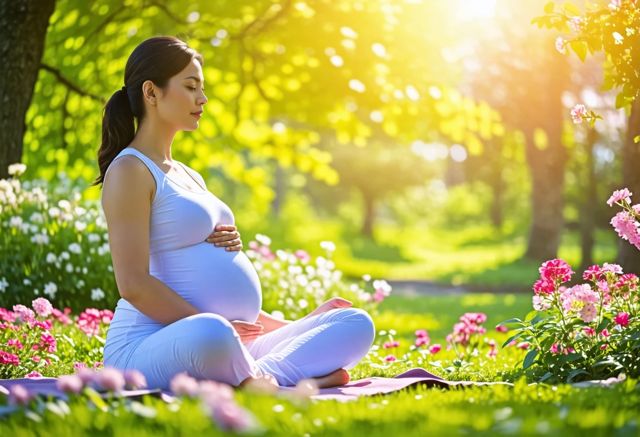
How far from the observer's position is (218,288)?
4.29 m

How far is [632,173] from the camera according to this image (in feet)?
28.5

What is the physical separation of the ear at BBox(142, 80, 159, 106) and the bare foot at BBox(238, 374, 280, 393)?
55.3 inches

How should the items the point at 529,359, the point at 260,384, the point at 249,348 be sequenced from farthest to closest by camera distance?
the point at 529,359, the point at 249,348, the point at 260,384

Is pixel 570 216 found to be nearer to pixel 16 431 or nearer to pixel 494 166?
pixel 494 166

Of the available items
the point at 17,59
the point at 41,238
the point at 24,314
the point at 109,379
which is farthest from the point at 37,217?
the point at 109,379

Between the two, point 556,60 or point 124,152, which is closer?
point 124,152

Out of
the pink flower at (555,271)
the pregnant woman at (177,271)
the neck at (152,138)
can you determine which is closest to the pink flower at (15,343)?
the pregnant woman at (177,271)

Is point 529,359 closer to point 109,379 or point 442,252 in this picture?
point 109,379

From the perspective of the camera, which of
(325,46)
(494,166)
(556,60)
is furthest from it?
(494,166)

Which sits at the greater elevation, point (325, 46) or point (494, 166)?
point (325, 46)

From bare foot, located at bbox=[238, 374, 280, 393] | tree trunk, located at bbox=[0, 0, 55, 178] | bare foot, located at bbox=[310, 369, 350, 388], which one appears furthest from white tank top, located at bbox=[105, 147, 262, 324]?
tree trunk, located at bbox=[0, 0, 55, 178]

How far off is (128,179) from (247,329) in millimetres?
946

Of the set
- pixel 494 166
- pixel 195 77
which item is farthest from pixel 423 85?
pixel 494 166

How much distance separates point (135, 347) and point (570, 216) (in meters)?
34.6
